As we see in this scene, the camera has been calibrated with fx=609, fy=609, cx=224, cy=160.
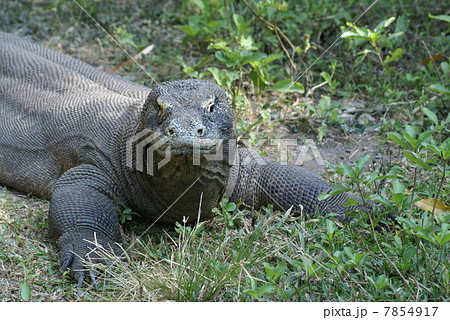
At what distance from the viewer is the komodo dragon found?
3260 millimetres

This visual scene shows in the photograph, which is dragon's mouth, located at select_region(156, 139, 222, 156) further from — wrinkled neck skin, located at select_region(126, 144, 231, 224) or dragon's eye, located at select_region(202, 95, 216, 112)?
dragon's eye, located at select_region(202, 95, 216, 112)

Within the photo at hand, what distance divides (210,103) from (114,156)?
2.72 feet

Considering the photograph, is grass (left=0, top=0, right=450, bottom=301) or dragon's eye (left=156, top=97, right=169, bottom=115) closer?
grass (left=0, top=0, right=450, bottom=301)

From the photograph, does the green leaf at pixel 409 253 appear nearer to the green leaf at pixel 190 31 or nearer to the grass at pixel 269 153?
the grass at pixel 269 153

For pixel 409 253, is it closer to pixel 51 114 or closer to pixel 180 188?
pixel 180 188

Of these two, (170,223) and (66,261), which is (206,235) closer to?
(170,223)

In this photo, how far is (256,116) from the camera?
17.0 ft

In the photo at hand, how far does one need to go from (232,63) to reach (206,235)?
69.0 inches

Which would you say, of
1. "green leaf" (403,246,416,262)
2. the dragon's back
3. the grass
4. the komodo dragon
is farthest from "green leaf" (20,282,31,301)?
"green leaf" (403,246,416,262)

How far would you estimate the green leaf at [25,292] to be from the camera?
2.90m

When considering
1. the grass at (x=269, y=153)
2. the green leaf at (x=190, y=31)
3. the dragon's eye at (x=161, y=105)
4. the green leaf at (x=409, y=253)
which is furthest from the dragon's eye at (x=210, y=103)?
the green leaf at (x=190, y=31)

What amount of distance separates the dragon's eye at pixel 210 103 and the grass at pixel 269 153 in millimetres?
636

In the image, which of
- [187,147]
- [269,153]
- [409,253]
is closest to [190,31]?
[269,153]

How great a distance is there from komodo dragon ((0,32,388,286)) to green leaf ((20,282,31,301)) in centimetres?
29
